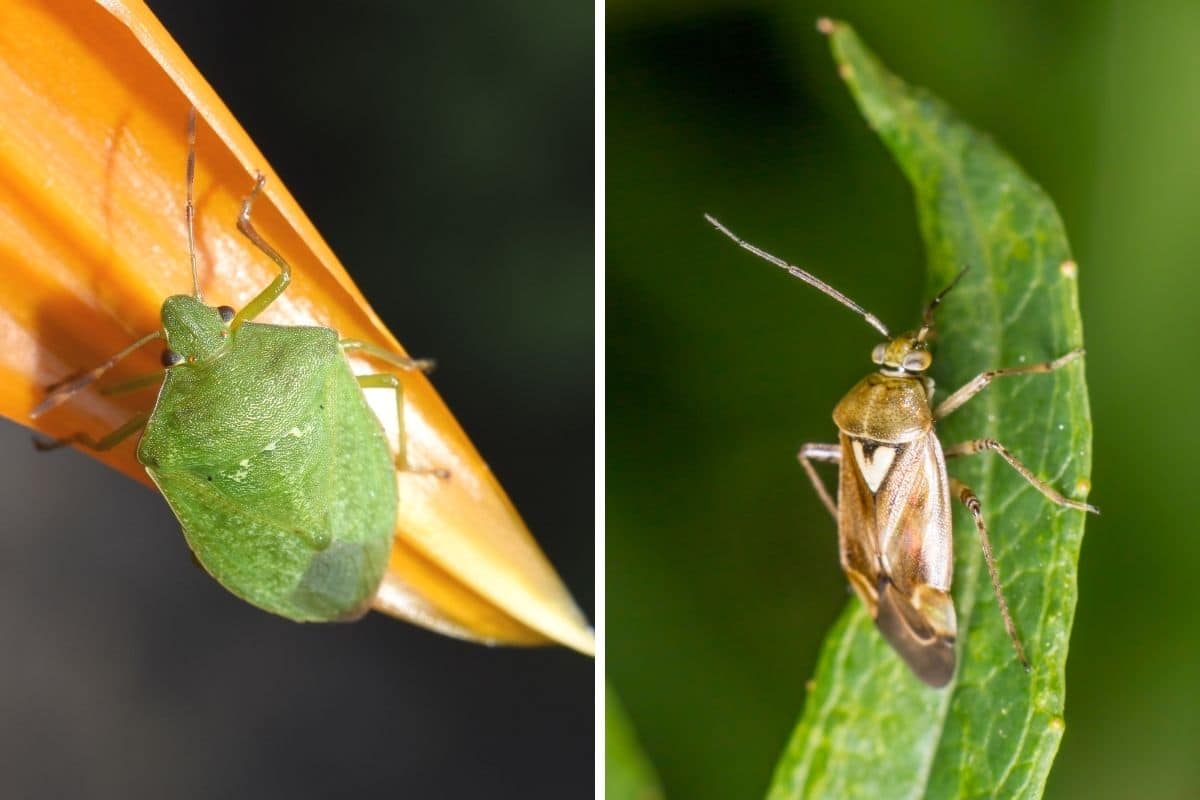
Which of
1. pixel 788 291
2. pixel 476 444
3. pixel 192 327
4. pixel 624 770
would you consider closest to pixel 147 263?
pixel 192 327

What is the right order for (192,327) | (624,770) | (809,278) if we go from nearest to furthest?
(192,327), (624,770), (809,278)

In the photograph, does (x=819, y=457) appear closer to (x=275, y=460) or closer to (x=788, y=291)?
(x=788, y=291)

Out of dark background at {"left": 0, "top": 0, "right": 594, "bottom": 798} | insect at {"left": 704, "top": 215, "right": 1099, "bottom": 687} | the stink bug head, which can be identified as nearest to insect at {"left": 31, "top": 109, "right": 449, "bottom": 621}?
the stink bug head

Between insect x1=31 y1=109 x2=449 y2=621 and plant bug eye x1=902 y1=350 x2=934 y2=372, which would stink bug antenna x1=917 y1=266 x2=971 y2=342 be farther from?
insect x1=31 y1=109 x2=449 y2=621

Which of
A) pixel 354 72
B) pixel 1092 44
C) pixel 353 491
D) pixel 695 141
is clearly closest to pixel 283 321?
pixel 353 491

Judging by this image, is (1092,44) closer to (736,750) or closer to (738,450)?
(738,450)
